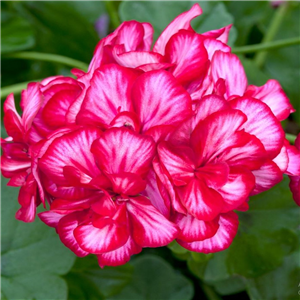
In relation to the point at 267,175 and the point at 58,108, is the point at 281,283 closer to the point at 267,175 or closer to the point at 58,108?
the point at 267,175

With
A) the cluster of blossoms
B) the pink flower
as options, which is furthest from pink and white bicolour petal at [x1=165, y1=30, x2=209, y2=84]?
the pink flower

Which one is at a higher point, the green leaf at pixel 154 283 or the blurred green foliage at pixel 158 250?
the blurred green foliage at pixel 158 250

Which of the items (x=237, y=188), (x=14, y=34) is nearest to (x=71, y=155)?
(x=237, y=188)

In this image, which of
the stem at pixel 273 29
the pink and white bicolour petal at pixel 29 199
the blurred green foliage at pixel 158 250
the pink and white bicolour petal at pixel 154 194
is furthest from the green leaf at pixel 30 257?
the stem at pixel 273 29

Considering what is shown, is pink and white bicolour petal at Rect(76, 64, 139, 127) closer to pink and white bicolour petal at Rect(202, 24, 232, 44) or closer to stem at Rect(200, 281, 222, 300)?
pink and white bicolour petal at Rect(202, 24, 232, 44)

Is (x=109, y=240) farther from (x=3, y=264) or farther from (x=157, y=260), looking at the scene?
(x=157, y=260)

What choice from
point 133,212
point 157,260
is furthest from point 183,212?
point 157,260

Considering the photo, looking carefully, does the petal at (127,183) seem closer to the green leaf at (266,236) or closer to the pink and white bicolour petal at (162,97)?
the pink and white bicolour petal at (162,97)
